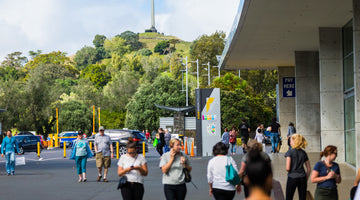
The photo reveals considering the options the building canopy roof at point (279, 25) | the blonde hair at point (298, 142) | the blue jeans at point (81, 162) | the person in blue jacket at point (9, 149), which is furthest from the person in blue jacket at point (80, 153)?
the blonde hair at point (298, 142)

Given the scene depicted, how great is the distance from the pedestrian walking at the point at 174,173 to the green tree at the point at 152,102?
68.4 metres

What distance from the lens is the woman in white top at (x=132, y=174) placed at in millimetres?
8930

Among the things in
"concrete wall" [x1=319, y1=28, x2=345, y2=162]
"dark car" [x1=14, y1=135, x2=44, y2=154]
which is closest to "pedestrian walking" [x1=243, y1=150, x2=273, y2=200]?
"concrete wall" [x1=319, y1=28, x2=345, y2=162]

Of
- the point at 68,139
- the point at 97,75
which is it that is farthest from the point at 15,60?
the point at 68,139

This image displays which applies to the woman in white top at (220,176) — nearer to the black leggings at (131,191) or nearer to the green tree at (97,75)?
the black leggings at (131,191)

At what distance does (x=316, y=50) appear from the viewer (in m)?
30.4

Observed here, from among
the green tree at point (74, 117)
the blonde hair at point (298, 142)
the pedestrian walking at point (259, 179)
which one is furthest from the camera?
the green tree at point (74, 117)

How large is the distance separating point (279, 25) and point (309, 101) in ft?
28.6

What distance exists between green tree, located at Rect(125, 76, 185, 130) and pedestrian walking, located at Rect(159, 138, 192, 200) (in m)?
68.4

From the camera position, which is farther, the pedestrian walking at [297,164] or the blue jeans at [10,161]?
the blue jeans at [10,161]

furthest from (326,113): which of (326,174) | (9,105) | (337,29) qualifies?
(9,105)

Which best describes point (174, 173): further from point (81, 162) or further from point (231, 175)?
point (81, 162)

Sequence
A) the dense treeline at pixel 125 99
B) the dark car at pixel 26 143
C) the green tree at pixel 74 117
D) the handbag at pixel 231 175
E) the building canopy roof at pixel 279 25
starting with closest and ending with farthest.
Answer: the handbag at pixel 231 175 → the building canopy roof at pixel 279 25 → the dark car at pixel 26 143 → the dense treeline at pixel 125 99 → the green tree at pixel 74 117

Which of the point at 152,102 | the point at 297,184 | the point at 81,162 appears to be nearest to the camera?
the point at 297,184
